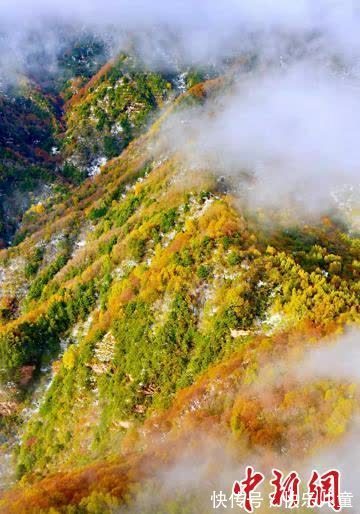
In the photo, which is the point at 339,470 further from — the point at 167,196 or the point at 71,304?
the point at 167,196

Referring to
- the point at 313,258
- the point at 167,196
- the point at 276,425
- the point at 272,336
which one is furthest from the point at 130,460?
the point at 167,196

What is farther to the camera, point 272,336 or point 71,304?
point 71,304

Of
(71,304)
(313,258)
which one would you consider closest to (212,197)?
(313,258)

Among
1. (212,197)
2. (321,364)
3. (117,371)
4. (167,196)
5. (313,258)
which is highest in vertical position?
(167,196)

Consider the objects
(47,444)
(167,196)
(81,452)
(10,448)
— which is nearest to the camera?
(81,452)

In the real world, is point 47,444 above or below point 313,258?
below

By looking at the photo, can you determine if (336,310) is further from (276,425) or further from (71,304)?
(71,304)

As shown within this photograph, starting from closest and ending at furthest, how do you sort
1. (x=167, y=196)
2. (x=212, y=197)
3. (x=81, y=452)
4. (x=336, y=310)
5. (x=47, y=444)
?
(x=336, y=310), (x=81, y=452), (x=47, y=444), (x=212, y=197), (x=167, y=196)
